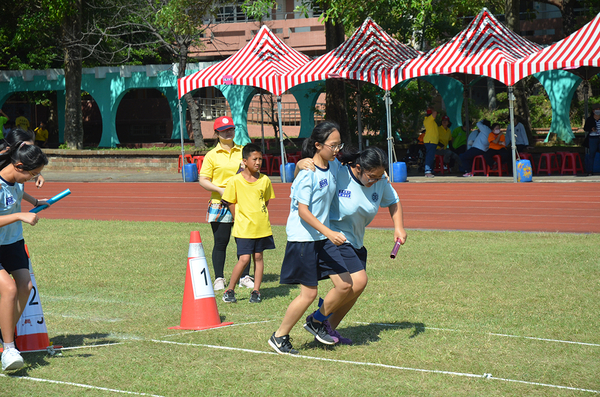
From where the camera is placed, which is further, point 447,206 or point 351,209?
point 447,206

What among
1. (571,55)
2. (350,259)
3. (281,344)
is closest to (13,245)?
(281,344)

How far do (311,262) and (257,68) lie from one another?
14577 mm

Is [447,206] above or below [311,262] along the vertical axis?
below

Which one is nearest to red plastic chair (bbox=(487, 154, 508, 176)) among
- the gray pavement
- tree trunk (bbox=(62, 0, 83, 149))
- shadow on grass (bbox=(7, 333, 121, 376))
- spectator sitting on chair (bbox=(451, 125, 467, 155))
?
the gray pavement

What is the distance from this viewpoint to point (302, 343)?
5590 millimetres

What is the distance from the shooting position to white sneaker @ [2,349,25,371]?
15.4ft

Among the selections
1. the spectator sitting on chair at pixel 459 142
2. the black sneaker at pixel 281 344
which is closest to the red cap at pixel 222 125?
the black sneaker at pixel 281 344

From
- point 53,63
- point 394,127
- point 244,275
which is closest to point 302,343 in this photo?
point 244,275

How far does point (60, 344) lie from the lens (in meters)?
Result: 5.64

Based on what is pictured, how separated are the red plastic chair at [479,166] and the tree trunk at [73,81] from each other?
17715mm

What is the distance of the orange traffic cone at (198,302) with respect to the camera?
6.02 meters

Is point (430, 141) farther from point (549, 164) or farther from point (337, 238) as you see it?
point (337, 238)

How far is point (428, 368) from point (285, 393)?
1095 mm

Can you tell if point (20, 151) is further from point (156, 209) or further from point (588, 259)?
point (156, 209)
